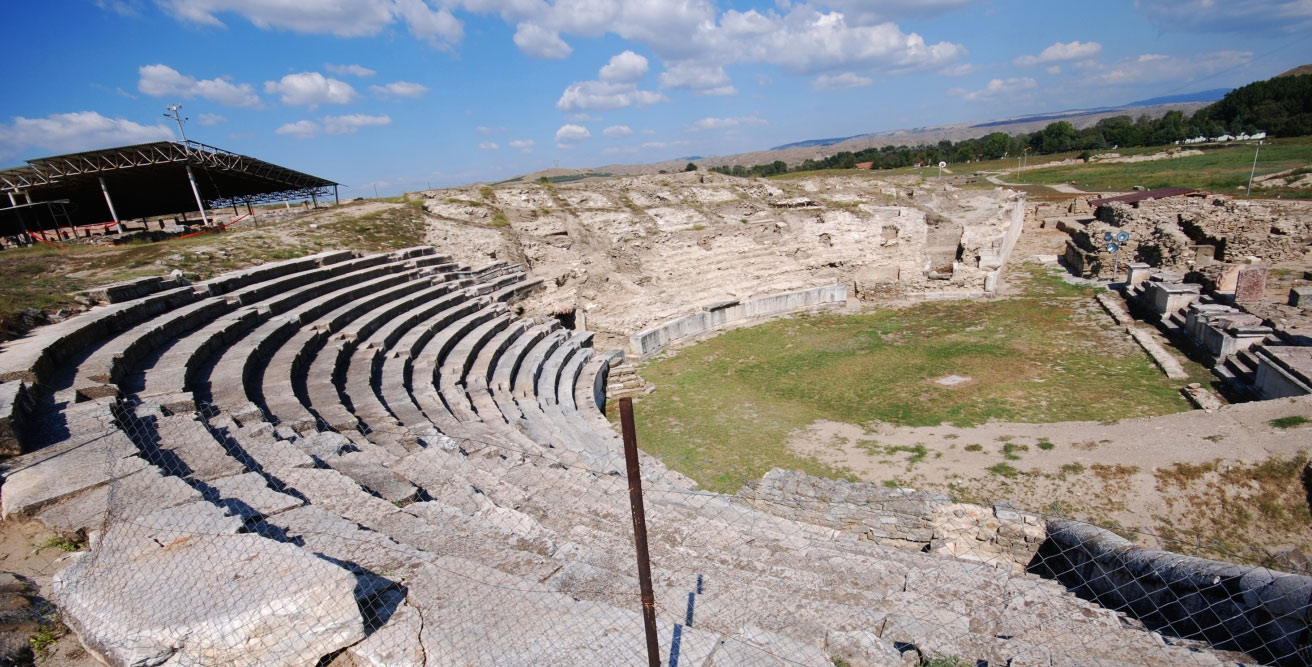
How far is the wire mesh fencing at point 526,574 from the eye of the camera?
10.5ft

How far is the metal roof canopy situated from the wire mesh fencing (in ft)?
56.8

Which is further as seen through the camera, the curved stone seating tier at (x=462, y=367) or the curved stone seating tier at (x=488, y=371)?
the curved stone seating tier at (x=488, y=371)

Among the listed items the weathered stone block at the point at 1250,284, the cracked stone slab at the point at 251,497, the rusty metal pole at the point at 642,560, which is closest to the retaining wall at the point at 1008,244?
the weathered stone block at the point at 1250,284

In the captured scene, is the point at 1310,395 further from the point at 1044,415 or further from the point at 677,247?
the point at 677,247

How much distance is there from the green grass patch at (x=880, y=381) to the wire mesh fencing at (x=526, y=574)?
142 inches

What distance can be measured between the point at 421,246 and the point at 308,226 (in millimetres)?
3527

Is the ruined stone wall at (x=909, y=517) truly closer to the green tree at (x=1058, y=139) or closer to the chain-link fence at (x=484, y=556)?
the chain-link fence at (x=484, y=556)

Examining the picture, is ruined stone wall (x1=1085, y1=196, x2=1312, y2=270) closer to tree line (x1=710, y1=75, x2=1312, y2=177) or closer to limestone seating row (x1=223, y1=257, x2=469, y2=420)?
limestone seating row (x1=223, y1=257, x2=469, y2=420)

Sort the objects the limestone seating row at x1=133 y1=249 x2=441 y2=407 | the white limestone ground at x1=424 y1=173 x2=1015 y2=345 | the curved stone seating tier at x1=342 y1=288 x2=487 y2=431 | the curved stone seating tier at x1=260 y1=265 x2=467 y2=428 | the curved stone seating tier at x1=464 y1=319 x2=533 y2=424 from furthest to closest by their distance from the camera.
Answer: the white limestone ground at x1=424 y1=173 x2=1015 y2=345 < the curved stone seating tier at x1=464 y1=319 x2=533 y2=424 < the curved stone seating tier at x1=342 y1=288 x2=487 y2=431 < the curved stone seating tier at x1=260 y1=265 x2=467 y2=428 < the limestone seating row at x1=133 y1=249 x2=441 y2=407

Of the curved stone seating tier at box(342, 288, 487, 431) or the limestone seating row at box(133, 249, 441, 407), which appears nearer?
the limestone seating row at box(133, 249, 441, 407)

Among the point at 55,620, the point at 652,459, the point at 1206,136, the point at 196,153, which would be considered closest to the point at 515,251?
the point at 196,153

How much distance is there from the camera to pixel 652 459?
10109 mm

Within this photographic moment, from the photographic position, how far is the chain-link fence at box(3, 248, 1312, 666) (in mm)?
3227

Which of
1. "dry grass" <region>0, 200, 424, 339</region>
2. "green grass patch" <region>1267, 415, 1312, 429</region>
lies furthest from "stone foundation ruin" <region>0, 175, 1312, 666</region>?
"green grass patch" <region>1267, 415, 1312, 429</region>
